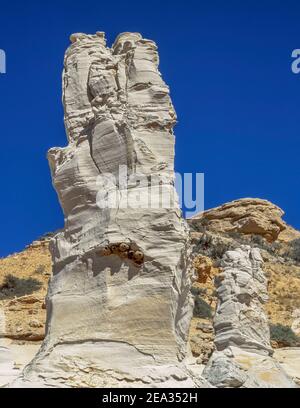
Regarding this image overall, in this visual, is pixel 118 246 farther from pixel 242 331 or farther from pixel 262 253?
pixel 262 253

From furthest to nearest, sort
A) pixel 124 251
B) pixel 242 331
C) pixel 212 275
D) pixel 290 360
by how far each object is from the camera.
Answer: pixel 212 275 < pixel 290 360 < pixel 242 331 < pixel 124 251

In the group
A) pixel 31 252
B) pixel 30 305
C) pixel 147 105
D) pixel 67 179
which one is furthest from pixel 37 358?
pixel 31 252

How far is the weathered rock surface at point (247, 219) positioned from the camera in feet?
180

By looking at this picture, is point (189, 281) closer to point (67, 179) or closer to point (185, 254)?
point (185, 254)

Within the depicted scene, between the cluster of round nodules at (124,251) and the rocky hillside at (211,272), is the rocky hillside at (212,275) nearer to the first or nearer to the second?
the rocky hillside at (211,272)

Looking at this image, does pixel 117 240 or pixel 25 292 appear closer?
pixel 117 240

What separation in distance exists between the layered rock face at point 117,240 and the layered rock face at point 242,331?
2.43 m

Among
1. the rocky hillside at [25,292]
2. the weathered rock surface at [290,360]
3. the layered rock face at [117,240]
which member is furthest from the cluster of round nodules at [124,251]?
the rocky hillside at [25,292]

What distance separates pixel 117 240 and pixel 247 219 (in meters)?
46.2

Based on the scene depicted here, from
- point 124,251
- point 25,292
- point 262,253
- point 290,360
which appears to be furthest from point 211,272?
point 124,251

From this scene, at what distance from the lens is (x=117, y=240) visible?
30.5 feet

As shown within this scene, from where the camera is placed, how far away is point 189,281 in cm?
1016

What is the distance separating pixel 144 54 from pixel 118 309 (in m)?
3.99

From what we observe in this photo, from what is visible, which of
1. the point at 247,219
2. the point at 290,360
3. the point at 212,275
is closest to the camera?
the point at 290,360
